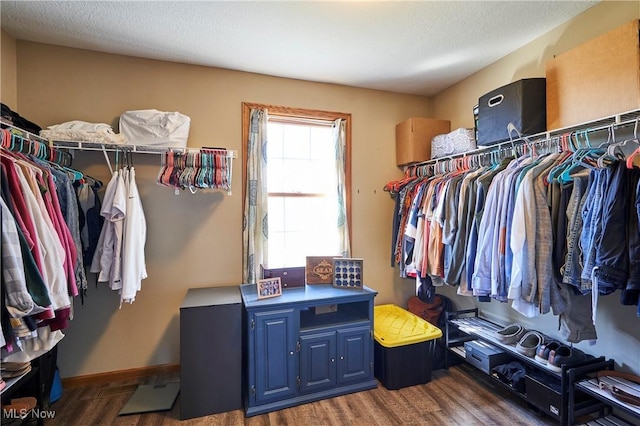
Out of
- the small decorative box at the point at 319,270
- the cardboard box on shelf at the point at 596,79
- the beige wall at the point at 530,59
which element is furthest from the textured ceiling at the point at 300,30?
the small decorative box at the point at 319,270

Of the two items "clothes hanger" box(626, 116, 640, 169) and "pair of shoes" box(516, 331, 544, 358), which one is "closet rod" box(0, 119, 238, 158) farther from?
"pair of shoes" box(516, 331, 544, 358)

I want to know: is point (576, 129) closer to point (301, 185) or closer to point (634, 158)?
point (634, 158)

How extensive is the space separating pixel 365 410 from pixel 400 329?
2.25ft

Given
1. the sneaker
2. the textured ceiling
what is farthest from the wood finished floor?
the textured ceiling

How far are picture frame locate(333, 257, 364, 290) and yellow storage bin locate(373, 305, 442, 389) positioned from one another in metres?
0.42

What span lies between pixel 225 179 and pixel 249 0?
1.22m

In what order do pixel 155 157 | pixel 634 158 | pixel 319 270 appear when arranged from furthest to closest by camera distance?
pixel 319 270, pixel 155 157, pixel 634 158

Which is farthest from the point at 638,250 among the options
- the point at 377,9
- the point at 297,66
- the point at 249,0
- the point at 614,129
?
the point at 297,66

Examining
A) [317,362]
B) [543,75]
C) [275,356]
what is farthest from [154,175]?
[543,75]

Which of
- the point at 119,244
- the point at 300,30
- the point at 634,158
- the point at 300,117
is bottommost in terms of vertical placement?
the point at 119,244

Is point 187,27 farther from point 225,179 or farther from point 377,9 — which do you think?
point 377,9

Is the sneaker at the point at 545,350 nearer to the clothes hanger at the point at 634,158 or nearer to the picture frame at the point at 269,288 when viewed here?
the clothes hanger at the point at 634,158

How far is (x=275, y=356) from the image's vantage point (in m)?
2.08

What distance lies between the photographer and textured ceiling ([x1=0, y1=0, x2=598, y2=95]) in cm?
185
